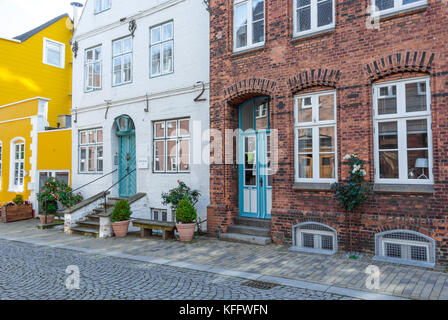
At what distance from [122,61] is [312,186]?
8.72 m

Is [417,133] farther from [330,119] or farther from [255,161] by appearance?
[255,161]

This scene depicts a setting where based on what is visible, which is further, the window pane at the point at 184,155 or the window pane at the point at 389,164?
the window pane at the point at 184,155

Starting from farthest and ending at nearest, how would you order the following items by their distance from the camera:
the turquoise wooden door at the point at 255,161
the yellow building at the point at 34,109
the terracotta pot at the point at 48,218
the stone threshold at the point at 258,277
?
the yellow building at the point at 34,109 → the terracotta pot at the point at 48,218 → the turquoise wooden door at the point at 255,161 → the stone threshold at the point at 258,277

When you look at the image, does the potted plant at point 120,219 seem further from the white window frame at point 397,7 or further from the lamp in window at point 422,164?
the white window frame at point 397,7

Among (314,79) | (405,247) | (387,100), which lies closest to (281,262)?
(405,247)

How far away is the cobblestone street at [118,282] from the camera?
18.2ft

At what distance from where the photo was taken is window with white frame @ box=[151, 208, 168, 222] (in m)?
11.7

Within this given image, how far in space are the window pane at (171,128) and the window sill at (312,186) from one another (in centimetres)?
474

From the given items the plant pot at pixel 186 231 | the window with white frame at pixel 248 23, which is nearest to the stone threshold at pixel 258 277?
the plant pot at pixel 186 231

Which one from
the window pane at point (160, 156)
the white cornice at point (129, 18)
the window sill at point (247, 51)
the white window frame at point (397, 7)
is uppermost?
the white cornice at point (129, 18)

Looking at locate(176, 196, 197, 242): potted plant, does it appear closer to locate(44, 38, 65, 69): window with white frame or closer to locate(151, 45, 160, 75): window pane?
locate(151, 45, 160, 75): window pane

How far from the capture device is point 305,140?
866 cm

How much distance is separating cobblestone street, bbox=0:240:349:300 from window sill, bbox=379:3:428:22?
5.57 m
